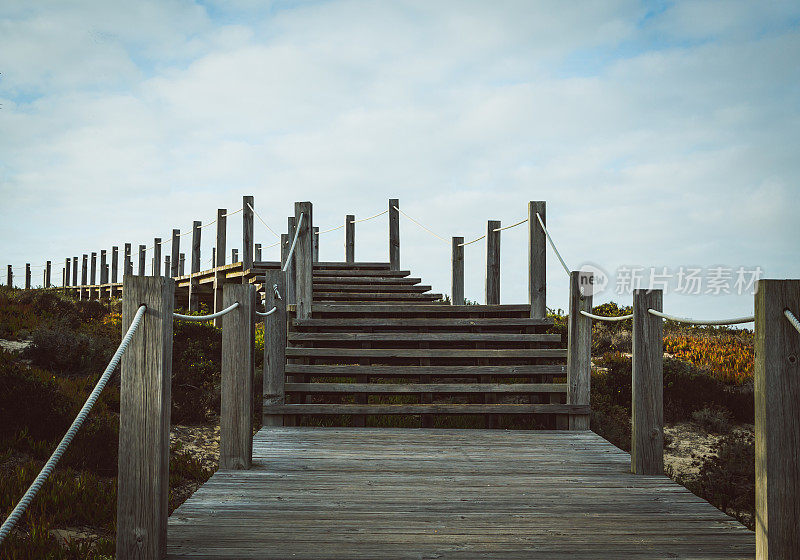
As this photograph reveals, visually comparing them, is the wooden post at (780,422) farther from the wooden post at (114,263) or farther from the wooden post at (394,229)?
the wooden post at (114,263)

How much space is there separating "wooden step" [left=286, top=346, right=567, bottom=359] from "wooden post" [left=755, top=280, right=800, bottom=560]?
159 inches

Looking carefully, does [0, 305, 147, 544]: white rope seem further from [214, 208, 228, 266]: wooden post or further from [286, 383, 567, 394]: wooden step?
[214, 208, 228, 266]: wooden post

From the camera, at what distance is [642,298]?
3973mm

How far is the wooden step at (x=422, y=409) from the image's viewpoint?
18.8 ft

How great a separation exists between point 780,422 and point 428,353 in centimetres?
439

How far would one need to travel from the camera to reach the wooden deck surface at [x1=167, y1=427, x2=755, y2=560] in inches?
105

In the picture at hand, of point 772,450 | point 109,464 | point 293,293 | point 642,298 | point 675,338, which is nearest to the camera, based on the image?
point 772,450

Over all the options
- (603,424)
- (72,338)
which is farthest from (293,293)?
(603,424)

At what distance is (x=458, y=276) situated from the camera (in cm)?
1004

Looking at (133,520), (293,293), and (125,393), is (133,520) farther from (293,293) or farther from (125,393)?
(293,293)

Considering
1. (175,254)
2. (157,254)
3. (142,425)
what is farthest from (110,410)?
(157,254)

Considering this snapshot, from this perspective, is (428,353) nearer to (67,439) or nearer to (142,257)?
(67,439)

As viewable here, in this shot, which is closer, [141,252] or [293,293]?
[293,293]

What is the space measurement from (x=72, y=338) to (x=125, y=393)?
716 centimetres
